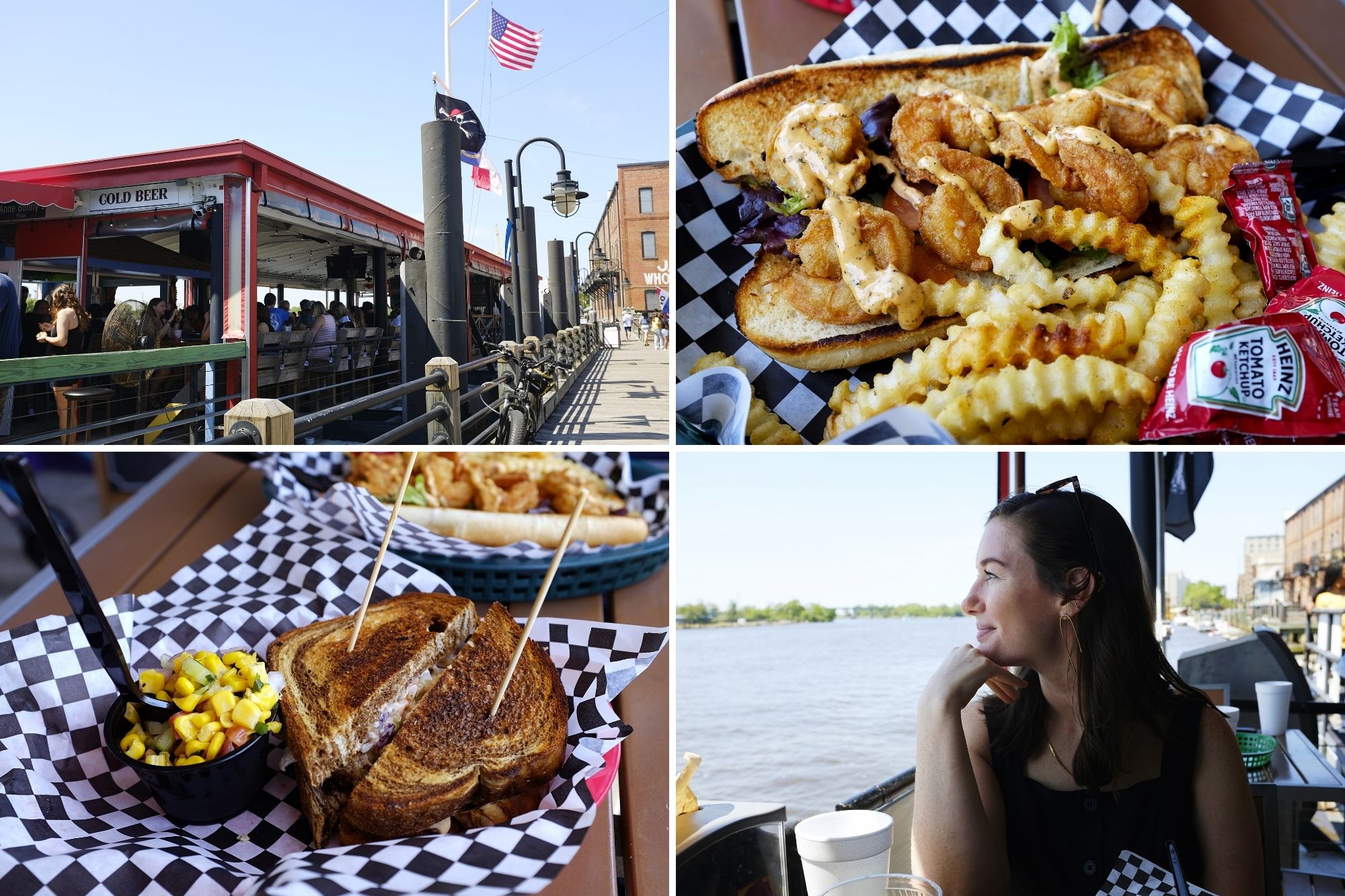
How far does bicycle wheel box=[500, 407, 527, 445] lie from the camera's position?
1.44 metres

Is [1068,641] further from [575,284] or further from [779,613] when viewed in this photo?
[575,284]

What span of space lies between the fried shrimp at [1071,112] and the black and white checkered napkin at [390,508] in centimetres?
89

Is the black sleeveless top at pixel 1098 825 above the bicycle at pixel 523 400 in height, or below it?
below

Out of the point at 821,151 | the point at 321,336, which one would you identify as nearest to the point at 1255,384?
the point at 821,151

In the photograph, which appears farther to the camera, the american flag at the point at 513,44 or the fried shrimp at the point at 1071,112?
the american flag at the point at 513,44

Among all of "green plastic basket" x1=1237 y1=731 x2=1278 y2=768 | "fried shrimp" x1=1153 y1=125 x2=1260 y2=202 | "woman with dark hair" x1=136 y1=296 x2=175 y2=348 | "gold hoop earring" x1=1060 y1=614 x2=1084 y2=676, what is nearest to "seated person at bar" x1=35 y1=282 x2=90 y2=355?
"woman with dark hair" x1=136 y1=296 x2=175 y2=348

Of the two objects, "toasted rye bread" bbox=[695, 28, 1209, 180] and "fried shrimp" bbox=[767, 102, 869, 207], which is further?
"toasted rye bread" bbox=[695, 28, 1209, 180]

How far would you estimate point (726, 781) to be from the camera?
102 centimetres

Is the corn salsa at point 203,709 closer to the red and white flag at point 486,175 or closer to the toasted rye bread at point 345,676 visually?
the toasted rye bread at point 345,676

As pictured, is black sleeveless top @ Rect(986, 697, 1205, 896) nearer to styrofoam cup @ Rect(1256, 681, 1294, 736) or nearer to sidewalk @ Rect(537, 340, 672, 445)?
styrofoam cup @ Rect(1256, 681, 1294, 736)

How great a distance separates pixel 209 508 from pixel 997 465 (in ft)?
5.07

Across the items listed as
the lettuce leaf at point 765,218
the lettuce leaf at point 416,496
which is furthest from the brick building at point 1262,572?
the lettuce leaf at point 416,496

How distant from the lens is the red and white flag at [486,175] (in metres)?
1.59

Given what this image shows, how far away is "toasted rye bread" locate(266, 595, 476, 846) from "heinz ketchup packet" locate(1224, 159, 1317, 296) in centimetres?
116
